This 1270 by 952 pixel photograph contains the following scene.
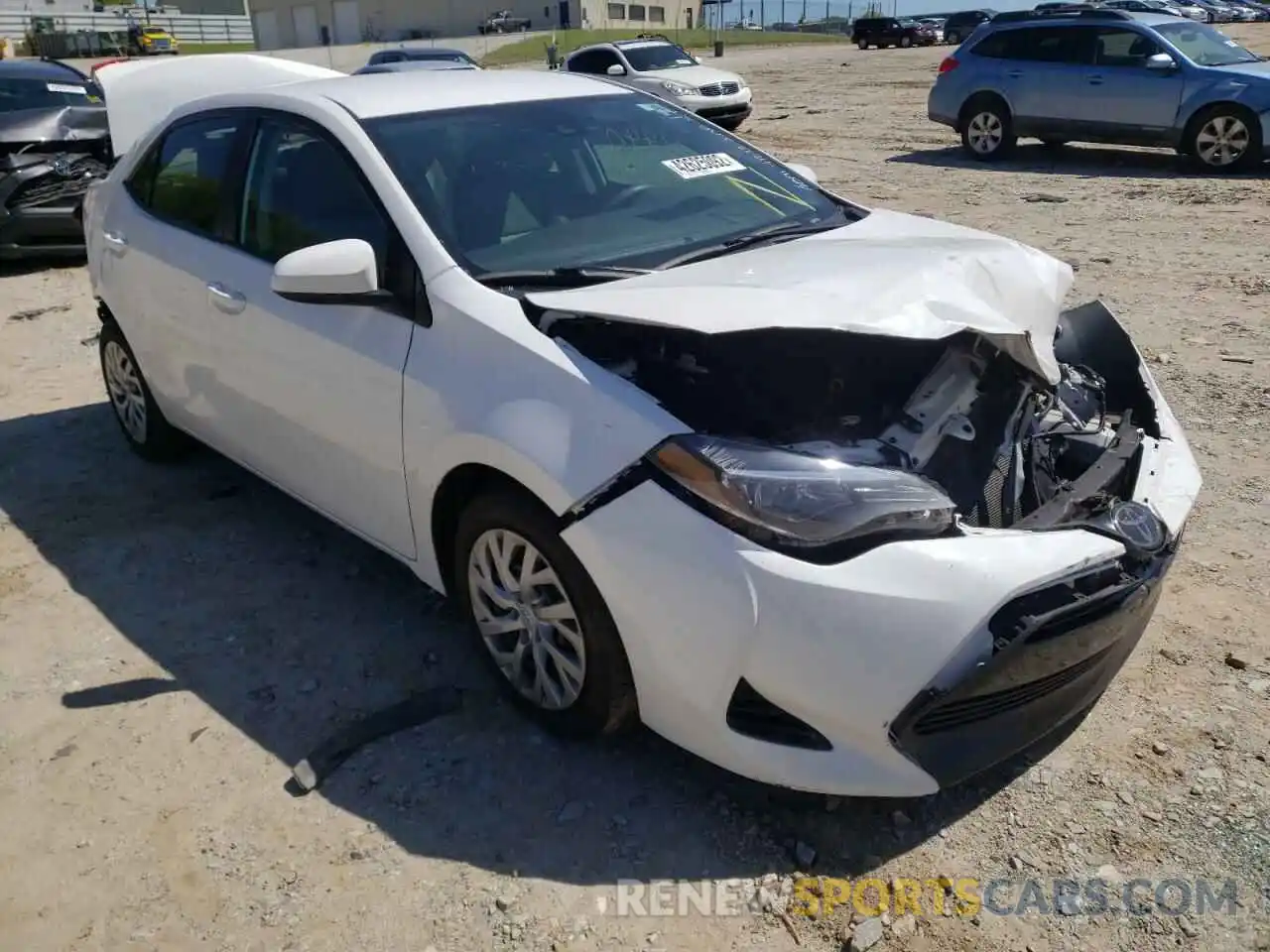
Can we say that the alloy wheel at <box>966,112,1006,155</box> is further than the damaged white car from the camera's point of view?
Yes

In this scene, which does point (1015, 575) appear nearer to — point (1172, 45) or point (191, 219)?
point (191, 219)

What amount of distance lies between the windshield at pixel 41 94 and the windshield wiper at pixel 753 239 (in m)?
8.39

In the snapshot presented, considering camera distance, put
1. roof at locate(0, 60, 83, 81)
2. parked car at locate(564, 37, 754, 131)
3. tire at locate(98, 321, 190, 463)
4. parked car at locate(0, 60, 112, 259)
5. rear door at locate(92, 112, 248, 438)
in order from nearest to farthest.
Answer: rear door at locate(92, 112, 248, 438) < tire at locate(98, 321, 190, 463) < parked car at locate(0, 60, 112, 259) < roof at locate(0, 60, 83, 81) < parked car at locate(564, 37, 754, 131)

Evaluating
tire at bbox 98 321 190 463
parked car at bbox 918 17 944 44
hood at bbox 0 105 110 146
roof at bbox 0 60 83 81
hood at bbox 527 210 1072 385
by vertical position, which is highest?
parked car at bbox 918 17 944 44

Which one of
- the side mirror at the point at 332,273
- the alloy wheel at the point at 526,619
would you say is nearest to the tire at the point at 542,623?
the alloy wheel at the point at 526,619

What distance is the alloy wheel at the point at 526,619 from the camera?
2736 mm

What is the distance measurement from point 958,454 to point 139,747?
2441 millimetres

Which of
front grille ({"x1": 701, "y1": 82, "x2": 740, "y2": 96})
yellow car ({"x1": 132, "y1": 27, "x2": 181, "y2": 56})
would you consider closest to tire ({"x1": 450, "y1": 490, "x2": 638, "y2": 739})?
front grille ({"x1": 701, "y1": 82, "x2": 740, "y2": 96})

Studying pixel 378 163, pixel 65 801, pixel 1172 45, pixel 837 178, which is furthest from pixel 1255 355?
pixel 1172 45

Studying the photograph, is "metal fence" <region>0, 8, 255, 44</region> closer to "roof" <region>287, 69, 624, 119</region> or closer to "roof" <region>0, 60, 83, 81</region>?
"roof" <region>0, 60, 83, 81</region>

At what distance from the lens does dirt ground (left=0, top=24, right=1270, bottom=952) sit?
2.43 metres

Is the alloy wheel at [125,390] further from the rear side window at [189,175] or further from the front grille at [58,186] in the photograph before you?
the front grille at [58,186]

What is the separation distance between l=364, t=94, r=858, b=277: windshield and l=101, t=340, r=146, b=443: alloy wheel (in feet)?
6.98

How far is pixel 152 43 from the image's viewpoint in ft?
180
